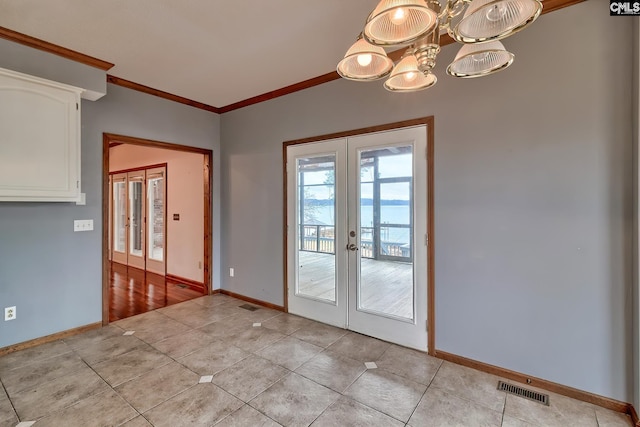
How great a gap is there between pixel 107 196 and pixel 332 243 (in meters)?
2.70

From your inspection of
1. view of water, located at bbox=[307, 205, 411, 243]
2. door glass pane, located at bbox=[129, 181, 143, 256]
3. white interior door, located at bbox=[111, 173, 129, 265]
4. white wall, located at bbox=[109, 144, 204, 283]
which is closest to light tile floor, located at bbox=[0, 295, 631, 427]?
view of water, located at bbox=[307, 205, 411, 243]

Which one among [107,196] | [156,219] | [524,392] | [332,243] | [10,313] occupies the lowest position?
[524,392]

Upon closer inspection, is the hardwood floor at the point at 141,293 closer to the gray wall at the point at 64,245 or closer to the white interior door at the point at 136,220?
the white interior door at the point at 136,220

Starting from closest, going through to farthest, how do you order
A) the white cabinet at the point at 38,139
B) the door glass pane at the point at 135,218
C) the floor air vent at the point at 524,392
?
the floor air vent at the point at 524,392, the white cabinet at the point at 38,139, the door glass pane at the point at 135,218

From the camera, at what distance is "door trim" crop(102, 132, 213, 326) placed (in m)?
3.47

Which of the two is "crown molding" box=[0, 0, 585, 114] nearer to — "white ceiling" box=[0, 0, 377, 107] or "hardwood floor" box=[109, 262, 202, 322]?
"white ceiling" box=[0, 0, 377, 107]

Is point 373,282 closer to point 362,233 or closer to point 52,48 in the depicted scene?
point 362,233

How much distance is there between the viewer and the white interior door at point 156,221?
19.1 feet

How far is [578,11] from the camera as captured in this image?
7.11 feet

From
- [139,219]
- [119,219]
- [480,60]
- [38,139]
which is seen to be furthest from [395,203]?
[119,219]

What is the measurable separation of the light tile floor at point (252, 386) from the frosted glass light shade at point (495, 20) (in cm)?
226

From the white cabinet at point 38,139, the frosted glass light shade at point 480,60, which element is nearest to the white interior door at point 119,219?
the white cabinet at point 38,139

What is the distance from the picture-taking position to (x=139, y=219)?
6508mm

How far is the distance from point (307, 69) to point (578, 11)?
233 centimetres
